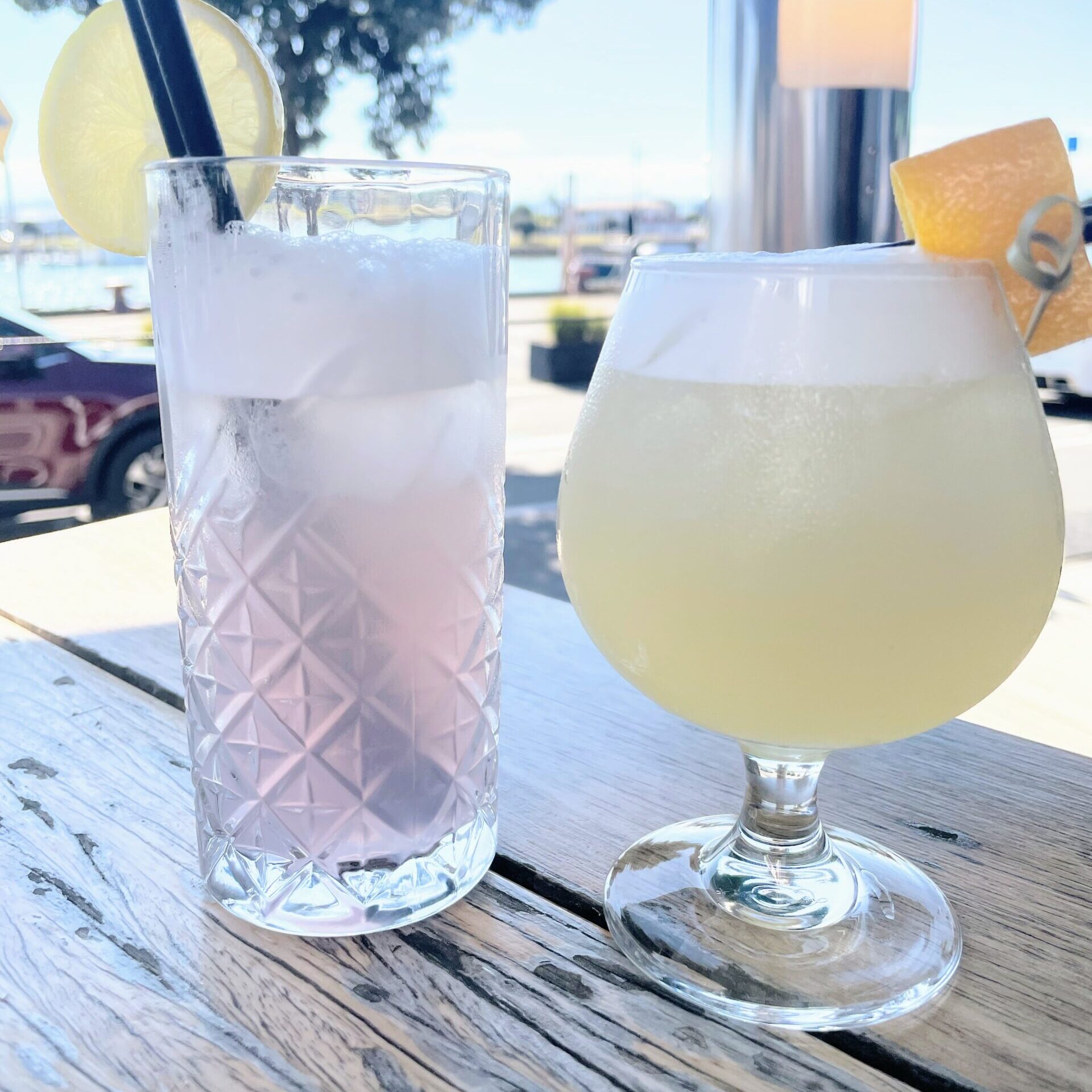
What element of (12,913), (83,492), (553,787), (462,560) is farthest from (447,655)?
(83,492)

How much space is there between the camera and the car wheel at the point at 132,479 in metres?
4.23

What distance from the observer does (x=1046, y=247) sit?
58 cm

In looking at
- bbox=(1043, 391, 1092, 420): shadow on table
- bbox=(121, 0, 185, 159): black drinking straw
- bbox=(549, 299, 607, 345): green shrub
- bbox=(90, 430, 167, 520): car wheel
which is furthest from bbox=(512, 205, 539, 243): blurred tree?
bbox=(121, 0, 185, 159): black drinking straw

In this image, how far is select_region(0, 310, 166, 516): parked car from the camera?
3.99m

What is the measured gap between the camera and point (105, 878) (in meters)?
0.64

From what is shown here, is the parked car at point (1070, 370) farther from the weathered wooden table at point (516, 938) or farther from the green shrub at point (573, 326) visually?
the weathered wooden table at point (516, 938)

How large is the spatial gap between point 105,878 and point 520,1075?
11.5 inches

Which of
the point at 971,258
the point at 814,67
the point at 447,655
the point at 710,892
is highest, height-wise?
the point at 814,67

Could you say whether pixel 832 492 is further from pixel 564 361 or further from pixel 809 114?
pixel 564 361

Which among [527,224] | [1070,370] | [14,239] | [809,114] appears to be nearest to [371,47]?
[14,239]

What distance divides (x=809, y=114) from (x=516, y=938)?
4.07 feet

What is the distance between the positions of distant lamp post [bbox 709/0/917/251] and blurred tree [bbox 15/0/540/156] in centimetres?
402

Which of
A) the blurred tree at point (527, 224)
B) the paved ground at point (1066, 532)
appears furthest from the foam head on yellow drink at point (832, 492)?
the blurred tree at point (527, 224)

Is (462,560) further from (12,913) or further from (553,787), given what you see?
(12,913)
